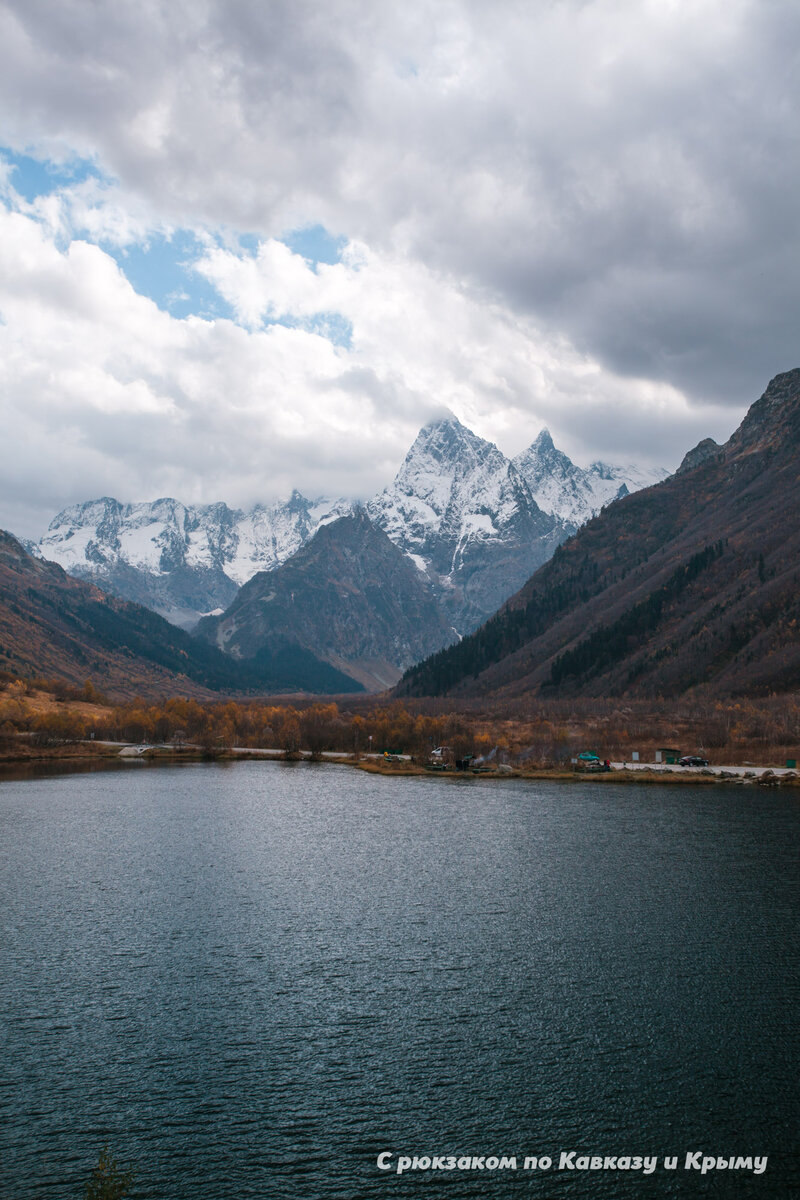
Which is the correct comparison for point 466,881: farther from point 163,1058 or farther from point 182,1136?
point 182,1136

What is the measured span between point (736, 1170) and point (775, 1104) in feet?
17.2

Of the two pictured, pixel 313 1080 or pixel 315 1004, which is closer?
pixel 313 1080

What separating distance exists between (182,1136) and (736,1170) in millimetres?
20966

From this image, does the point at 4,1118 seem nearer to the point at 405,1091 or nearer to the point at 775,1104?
the point at 405,1091

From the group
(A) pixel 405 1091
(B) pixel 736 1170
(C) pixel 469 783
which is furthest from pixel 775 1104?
(C) pixel 469 783

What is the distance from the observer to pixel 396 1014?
143 feet

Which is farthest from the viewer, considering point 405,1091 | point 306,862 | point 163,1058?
point 306,862

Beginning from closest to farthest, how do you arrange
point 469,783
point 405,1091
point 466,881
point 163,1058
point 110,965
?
1. point 405,1091
2. point 163,1058
3. point 110,965
4. point 466,881
5. point 469,783

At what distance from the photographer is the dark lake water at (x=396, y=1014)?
31.2 meters

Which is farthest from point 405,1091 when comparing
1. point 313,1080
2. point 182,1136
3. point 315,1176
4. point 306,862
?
point 306,862

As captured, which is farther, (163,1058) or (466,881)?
(466,881)

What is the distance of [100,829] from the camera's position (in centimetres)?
9850

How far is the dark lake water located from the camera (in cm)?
3120

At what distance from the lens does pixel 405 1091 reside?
117 feet
